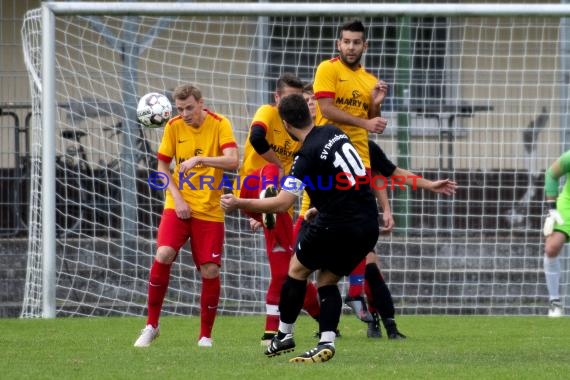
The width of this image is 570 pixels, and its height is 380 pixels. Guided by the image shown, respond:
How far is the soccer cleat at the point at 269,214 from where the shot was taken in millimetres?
8227

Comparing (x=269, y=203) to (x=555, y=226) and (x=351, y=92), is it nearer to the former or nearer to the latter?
(x=351, y=92)

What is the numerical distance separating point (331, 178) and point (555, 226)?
16.7 feet

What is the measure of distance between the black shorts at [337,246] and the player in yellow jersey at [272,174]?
144cm

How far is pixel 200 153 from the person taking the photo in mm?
Answer: 9086

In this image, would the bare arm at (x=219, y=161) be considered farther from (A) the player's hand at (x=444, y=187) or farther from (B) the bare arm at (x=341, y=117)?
(A) the player's hand at (x=444, y=187)

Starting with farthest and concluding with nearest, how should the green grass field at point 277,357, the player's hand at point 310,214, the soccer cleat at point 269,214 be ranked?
the player's hand at point 310,214 < the soccer cleat at point 269,214 < the green grass field at point 277,357

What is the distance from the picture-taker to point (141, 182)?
13031mm

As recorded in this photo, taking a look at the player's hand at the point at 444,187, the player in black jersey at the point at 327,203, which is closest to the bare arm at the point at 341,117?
the player's hand at the point at 444,187

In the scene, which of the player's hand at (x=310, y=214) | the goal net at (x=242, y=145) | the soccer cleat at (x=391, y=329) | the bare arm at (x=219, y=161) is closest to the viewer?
the player's hand at (x=310, y=214)

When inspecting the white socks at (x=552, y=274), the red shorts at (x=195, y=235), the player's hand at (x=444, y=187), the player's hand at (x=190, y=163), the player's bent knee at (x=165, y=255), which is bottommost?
the white socks at (x=552, y=274)

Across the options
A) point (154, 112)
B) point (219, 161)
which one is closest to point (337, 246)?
point (219, 161)

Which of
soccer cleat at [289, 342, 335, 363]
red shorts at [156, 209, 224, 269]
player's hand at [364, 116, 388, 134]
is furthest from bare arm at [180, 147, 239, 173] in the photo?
soccer cleat at [289, 342, 335, 363]

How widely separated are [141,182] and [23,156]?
1.25 meters

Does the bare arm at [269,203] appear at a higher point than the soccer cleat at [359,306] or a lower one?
higher
